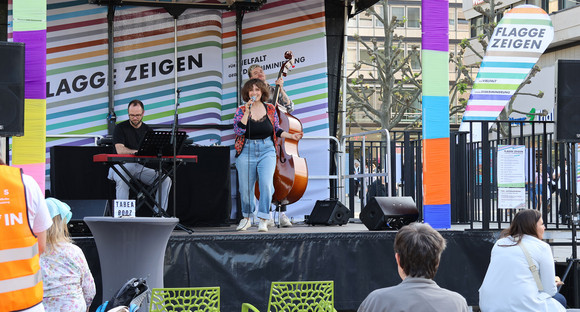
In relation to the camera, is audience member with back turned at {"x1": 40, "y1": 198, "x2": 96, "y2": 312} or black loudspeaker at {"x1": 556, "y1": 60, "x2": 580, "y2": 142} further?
black loudspeaker at {"x1": 556, "y1": 60, "x2": 580, "y2": 142}

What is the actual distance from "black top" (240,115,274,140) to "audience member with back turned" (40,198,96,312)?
3.12 meters

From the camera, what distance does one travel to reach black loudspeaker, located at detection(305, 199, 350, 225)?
29.1ft

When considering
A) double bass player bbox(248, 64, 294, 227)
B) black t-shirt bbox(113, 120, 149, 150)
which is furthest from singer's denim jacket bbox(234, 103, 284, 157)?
black t-shirt bbox(113, 120, 149, 150)

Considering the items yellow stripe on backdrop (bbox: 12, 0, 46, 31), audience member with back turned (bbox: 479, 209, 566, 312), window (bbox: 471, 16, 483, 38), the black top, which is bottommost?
audience member with back turned (bbox: 479, 209, 566, 312)

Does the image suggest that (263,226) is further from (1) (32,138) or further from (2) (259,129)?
(1) (32,138)

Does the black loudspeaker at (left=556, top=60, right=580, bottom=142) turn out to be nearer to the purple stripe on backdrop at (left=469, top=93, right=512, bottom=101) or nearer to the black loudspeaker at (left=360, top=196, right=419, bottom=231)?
the black loudspeaker at (left=360, top=196, right=419, bottom=231)

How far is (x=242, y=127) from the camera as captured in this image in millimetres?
7637

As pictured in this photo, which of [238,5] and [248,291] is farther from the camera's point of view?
[238,5]

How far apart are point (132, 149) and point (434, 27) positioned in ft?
10.6

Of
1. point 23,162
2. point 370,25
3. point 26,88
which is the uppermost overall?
point 370,25

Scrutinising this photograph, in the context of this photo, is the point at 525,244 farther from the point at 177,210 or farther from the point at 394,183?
the point at 394,183

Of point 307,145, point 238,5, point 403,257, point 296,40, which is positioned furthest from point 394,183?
point 403,257

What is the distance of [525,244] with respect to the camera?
5.43 m

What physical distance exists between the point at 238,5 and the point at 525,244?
5763mm
